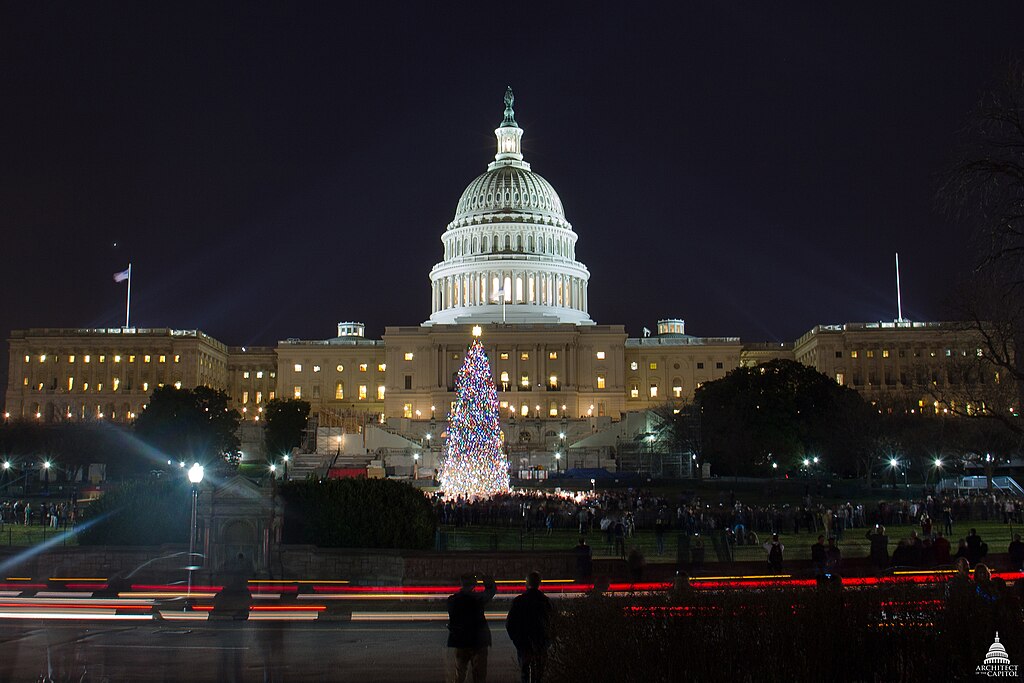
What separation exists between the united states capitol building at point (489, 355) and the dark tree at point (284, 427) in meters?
18.8

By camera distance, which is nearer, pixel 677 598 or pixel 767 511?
pixel 677 598

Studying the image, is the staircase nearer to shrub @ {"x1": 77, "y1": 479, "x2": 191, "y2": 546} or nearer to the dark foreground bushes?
shrub @ {"x1": 77, "y1": 479, "x2": 191, "y2": 546}

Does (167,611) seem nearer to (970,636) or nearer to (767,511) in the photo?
(970,636)

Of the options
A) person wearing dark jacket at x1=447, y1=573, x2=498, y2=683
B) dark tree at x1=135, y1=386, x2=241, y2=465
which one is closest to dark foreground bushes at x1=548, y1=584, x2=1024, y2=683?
person wearing dark jacket at x1=447, y1=573, x2=498, y2=683

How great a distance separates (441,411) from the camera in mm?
126812

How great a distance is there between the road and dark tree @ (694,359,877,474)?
55516 mm

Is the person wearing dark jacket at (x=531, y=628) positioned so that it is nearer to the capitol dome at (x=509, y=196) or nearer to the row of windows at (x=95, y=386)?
the row of windows at (x=95, y=386)

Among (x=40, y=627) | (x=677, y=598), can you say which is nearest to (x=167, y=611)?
(x=40, y=627)

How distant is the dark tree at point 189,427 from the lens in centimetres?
8419

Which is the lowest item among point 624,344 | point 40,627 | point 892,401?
point 40,627

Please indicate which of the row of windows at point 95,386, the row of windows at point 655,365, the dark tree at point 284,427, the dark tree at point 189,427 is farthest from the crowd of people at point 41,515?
the row of windows at point 655,365

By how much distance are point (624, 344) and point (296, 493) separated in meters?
104

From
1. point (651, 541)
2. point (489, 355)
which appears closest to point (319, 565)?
point (651, 541)

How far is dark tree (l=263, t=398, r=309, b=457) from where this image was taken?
93.9 metres
